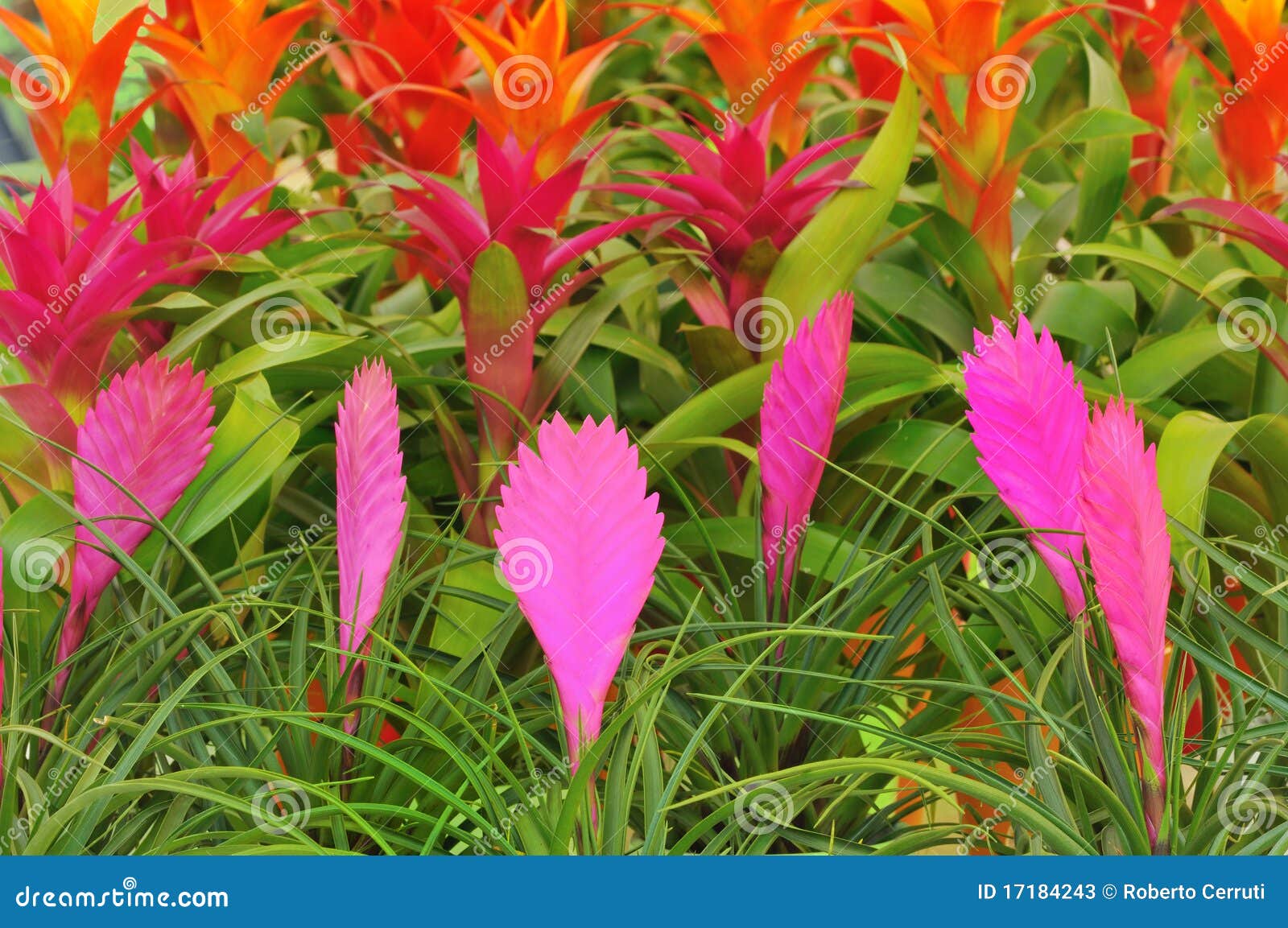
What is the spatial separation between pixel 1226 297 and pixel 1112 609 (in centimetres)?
66

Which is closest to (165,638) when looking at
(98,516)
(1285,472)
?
(98,516)

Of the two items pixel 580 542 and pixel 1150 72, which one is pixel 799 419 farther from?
pixel 1150 72

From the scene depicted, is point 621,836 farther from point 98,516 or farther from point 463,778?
point 98,516

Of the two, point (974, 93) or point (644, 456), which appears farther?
point (974, 93)

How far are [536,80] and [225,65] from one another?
1.42 feet

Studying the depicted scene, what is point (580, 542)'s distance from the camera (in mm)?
655

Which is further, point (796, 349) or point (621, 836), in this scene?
point (796, 349)

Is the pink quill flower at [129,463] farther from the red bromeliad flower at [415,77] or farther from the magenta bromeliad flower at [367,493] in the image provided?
Result: the red bromeliad flower at [415,77]

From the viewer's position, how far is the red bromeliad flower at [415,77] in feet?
4.77

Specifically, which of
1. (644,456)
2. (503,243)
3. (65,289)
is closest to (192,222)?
(65,289)

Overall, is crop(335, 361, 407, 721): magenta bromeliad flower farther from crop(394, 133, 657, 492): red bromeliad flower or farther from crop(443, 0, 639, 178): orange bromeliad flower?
crop(443, 0, 639, 178): orange bromeliad flower

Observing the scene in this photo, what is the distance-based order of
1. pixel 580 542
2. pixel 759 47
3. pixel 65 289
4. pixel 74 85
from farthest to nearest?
pixel 759 47 → pixel 74 85 → pixel 65 289 → pixel 580 542

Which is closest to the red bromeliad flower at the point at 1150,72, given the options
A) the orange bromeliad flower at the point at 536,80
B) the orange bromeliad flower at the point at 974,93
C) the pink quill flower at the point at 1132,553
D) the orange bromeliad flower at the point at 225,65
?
the orange bromeliad flower at the point at 974,93

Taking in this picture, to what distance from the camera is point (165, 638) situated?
0.89 metres
